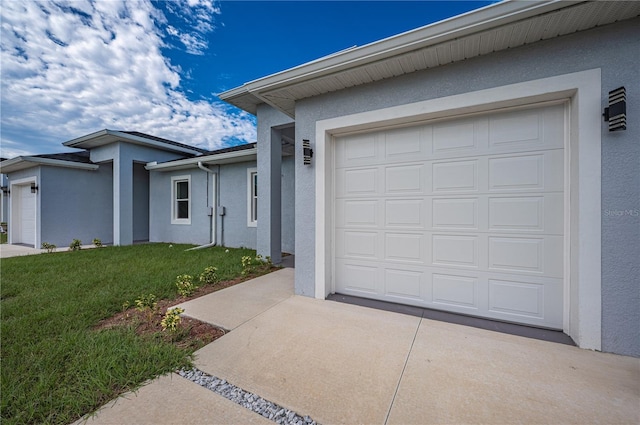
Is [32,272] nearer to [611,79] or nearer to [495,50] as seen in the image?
[495,50]

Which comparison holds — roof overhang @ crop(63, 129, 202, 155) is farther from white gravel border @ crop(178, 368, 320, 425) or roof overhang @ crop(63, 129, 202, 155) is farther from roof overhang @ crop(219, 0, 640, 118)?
white gravel border @ crop(178, 368, 320, 425)

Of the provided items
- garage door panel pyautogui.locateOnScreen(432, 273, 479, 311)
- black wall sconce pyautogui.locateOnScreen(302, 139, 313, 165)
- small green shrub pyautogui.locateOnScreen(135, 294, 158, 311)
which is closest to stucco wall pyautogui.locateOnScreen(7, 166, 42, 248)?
small green shrub pyautogui.locateOnScreen(135, 294, 158, 311)

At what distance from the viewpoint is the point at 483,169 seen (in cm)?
296

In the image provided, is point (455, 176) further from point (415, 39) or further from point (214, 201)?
point (214, 201)

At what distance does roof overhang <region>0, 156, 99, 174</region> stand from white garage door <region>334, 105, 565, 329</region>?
11.2 metres

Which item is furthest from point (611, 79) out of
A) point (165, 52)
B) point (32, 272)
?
point (165, 52)

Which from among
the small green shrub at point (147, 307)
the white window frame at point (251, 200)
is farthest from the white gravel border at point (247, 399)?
the white window frame at point (251, 200)

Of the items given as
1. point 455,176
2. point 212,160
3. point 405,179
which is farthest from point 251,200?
point 455,176

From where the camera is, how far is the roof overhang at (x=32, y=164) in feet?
27.5

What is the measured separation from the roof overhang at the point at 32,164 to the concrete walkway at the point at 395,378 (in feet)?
35.2

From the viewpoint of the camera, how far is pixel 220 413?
1663mm

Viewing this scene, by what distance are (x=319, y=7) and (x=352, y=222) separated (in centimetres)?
559

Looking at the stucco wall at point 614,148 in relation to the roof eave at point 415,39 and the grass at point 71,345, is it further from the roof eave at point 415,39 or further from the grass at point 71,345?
the grass at point 71,345

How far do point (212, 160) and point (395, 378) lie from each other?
8.36 meters
